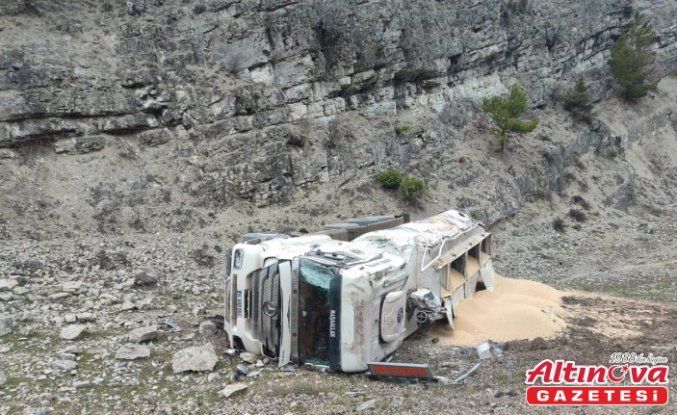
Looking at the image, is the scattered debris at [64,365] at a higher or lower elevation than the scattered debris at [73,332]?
lower

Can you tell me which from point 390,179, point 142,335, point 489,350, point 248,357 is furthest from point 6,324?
point 390,179

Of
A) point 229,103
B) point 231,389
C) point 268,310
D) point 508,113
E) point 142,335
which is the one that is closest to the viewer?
point 231,389

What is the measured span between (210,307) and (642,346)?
748 centimetres

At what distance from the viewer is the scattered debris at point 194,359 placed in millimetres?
7660

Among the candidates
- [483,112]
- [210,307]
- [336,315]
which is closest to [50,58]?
[210,307]

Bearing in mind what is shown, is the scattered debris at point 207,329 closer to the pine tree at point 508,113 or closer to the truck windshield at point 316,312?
the truck windshield at point 316,312

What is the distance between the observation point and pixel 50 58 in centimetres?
1662

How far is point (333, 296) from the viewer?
23.9 ft

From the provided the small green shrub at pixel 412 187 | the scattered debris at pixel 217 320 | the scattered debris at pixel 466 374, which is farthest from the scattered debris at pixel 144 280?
the small green shrub at pixel 412 187

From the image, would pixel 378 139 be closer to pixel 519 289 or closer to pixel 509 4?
pixel 519 289

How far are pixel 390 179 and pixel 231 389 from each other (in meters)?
15.1

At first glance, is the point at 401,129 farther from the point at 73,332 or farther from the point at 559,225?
the point at 73,332

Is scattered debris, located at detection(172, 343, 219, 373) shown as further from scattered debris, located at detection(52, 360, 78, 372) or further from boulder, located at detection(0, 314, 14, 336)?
boulder, located at detection(0, 314, 14, 336)

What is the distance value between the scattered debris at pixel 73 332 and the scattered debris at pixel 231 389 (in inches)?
119
